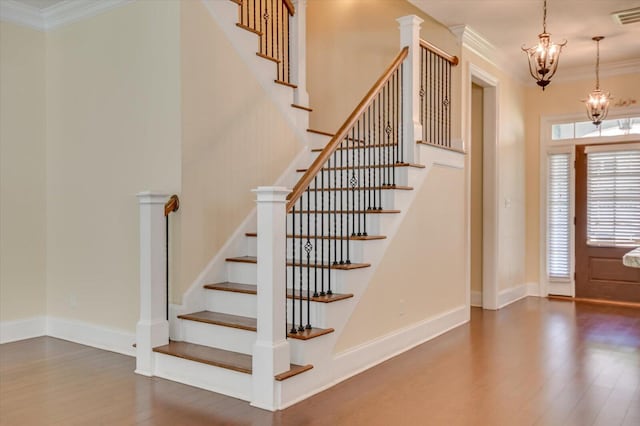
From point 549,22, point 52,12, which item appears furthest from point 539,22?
point 52,12

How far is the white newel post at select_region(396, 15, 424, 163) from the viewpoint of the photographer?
15.5ft

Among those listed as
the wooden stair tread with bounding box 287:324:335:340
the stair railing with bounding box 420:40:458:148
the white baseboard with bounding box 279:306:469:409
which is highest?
the stair railing with bounding box 420:40:458:148

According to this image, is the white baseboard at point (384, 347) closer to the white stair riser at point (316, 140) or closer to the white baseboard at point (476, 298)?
the white baseboard at point (476, 298)

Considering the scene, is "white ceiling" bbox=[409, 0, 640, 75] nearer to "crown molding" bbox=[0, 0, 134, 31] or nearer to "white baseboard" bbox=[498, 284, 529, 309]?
"crown molding" bbox=[0, 0, 134, 31]

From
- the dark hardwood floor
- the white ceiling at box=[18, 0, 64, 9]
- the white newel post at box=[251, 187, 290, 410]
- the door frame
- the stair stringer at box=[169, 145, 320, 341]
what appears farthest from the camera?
the door frame

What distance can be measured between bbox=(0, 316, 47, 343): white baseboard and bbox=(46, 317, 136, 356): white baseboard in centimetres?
6

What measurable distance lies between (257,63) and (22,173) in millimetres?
2441

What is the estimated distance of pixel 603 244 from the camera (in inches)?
284

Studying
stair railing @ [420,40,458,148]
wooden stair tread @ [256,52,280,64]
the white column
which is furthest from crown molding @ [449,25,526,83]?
wooden stair tread @ [256,52,280,64]

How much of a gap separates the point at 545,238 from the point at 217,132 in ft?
18.0

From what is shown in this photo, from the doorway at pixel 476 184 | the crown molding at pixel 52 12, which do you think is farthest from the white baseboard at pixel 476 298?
the crown molding at pixel 52 12

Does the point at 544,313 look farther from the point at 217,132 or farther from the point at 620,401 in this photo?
the point at 217,132

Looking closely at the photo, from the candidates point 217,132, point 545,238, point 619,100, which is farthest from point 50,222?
point 619,100

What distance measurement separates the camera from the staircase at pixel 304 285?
3387 millimetres
